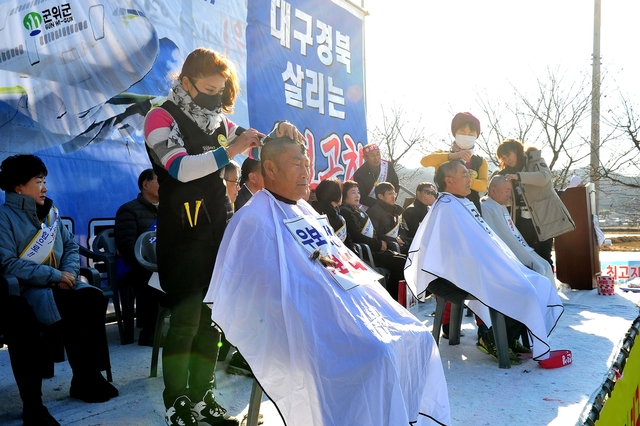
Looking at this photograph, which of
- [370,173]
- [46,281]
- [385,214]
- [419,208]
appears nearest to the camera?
[46,281]

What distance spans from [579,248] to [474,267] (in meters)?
3.92

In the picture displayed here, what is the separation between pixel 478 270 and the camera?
11.4ft

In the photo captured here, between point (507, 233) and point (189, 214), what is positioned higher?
point (189, 214)

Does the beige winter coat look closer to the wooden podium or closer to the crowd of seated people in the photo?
the crowd of seated people

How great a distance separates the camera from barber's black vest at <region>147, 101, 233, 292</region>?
92.7 inches

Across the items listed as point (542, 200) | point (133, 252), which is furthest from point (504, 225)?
point (133, 252)

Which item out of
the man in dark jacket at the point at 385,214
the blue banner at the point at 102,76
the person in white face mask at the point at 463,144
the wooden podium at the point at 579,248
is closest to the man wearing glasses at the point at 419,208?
the man in dark jacket at the point at 385,214

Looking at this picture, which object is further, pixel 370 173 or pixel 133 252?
pixel 370 173

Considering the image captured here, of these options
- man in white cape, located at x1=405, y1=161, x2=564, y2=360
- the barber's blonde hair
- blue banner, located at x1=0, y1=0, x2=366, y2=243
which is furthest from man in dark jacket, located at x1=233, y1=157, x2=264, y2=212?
the barber's blonde hair

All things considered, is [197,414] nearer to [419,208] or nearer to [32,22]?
[32,22]

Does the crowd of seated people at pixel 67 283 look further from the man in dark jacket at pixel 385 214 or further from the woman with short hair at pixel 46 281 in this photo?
the man in dark jacket at pixel 385 214

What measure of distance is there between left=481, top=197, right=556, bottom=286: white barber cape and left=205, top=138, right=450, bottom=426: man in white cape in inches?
95.1

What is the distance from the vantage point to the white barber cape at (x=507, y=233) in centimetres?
432

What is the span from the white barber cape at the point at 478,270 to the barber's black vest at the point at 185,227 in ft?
5.36
